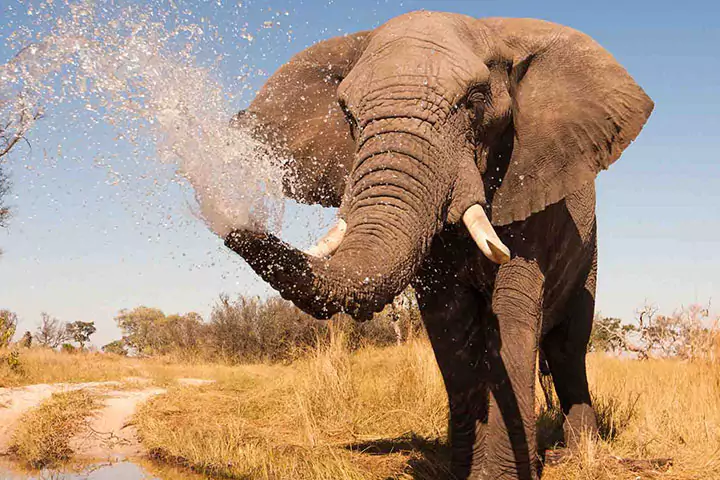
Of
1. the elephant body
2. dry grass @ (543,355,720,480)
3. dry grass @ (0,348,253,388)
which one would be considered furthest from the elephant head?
dry grass @ (0,348,253,388)

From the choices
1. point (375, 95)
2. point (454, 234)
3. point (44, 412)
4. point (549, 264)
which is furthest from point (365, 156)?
point (44, 412)

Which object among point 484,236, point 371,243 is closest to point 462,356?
point 484,236

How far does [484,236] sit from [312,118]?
1958 millimetres

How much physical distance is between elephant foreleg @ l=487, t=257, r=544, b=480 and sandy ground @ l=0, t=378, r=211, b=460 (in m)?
4.21

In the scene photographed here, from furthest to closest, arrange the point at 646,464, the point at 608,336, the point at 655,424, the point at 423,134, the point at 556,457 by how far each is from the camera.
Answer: the point at 608,336
the point at 655,424
the point at 556,457
the point at 646,464
the point at 423,134

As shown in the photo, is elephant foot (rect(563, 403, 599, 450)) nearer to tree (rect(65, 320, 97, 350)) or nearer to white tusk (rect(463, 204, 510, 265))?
white tusk (rect(463, 204, 510, 265))

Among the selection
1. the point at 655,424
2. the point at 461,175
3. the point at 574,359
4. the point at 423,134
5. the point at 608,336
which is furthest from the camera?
the point at 608,336

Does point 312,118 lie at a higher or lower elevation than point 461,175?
higher

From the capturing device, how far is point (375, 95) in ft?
13.0

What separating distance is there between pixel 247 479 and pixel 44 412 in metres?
3.33

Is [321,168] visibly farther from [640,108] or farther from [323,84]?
[640,108]

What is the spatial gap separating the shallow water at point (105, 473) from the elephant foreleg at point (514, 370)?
2828 millimetres

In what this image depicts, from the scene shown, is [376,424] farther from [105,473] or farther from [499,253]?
[499,253]

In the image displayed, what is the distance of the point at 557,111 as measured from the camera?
4.69 meters
